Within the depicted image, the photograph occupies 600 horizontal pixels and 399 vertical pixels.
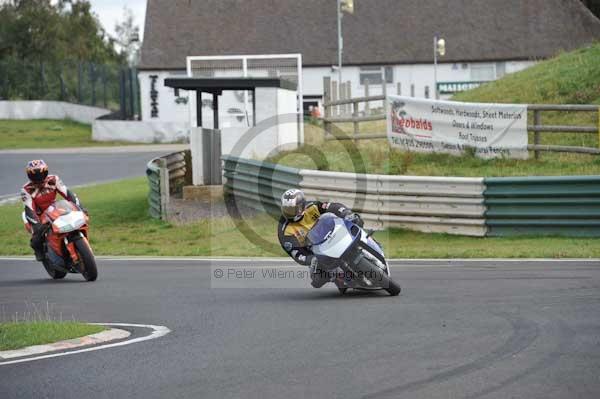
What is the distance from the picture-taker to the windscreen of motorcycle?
1262 centimetres

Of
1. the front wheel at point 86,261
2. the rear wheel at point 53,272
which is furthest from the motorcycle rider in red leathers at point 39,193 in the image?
the front wheel at point 86,261

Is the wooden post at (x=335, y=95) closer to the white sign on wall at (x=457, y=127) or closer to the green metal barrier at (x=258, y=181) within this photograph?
the white sign on wall at (x=457, y=127)

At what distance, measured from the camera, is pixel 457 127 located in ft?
78.8

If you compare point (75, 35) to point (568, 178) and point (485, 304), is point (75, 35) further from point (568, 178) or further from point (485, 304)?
point (485, 304)

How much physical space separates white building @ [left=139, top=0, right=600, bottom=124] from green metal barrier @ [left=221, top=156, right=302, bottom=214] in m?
35.0

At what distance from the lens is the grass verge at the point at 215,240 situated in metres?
17.8

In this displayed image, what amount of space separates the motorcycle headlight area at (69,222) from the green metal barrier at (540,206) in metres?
7.47

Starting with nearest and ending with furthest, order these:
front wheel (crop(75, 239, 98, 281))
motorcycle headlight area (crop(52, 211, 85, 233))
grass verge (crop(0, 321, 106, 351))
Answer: grass verge (crop(0, 321, 106, 351)) < motorcycle headlight area (crop(52, 211, 85, 233)) < front wheel (crop(75, 239, 98, 281))

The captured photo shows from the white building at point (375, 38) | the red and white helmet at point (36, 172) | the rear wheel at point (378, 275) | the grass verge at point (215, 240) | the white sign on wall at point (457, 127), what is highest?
the white building at point (375, 38)

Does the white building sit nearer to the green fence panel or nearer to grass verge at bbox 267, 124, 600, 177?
grass verge at bbox 267, 124, 600, 177

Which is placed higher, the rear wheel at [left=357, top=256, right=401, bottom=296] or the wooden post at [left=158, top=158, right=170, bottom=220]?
the wooden post at [left=158, top=158, right=170, bottom=220]

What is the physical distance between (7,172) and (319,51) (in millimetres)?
26414

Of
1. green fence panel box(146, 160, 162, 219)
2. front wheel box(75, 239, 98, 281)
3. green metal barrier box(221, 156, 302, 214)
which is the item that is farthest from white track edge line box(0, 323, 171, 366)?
green fence panel box(146, 160, 162, 219)

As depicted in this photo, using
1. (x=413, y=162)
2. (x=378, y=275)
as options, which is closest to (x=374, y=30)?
(x=413, y=162)
